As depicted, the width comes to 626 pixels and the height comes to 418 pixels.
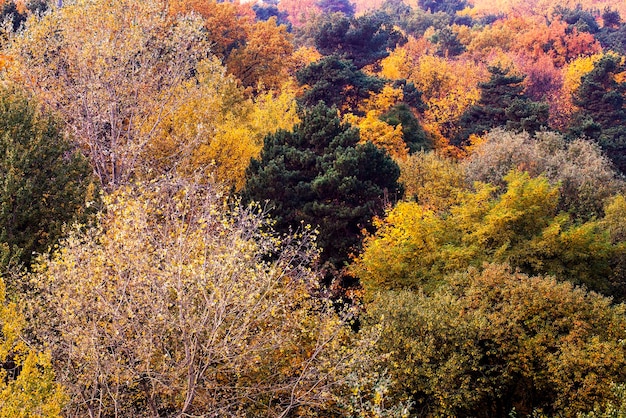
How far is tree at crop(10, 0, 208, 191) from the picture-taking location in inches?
1021

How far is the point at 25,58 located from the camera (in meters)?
28.2

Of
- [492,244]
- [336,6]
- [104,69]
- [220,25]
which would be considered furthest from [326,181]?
[336,6]

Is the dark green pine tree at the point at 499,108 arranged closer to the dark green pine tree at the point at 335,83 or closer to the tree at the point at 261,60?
the dark green pine tree at the point at 335,83

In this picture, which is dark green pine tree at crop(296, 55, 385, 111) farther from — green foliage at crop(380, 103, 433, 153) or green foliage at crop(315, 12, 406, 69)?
green foliage at crop(315, 12, 406, 69)

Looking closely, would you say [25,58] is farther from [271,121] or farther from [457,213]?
[457,213]

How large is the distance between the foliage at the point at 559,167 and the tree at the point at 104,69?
1980 cm

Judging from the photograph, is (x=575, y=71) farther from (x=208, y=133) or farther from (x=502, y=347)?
(x=502, y=347)

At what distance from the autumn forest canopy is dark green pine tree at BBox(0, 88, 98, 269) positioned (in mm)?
83

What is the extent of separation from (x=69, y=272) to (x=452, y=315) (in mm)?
11806

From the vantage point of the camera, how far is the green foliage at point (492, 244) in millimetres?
25031

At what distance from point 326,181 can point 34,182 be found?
1462cm

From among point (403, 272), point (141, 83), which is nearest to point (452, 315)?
point (403, 272)

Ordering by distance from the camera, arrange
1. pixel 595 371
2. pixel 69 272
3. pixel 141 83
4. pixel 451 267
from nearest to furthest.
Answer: pixel 69 272 → pixel 595 371 → pixel 451 267 → pixel 141 83

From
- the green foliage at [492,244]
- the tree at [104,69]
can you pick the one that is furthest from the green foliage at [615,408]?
Answer: the tree at [104,69]
